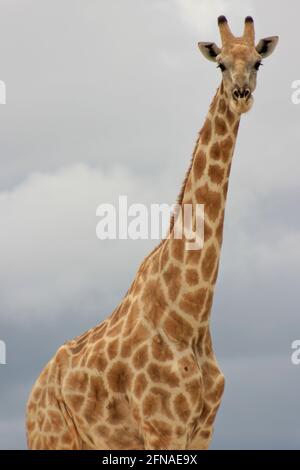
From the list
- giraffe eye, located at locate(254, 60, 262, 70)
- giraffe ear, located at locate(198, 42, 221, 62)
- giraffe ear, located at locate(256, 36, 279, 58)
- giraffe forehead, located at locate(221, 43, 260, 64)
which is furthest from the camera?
giraffe ear, located at locate(256, 36, 279, 58)

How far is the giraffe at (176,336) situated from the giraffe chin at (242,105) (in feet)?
0.04

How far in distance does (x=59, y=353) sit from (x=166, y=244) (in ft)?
8.01

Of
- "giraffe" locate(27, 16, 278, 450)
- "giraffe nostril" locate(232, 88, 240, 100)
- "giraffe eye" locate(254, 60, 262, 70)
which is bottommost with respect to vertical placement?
"giraffe" locate(27, 16, 278, 450)

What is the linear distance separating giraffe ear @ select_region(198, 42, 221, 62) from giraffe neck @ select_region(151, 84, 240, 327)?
48cm

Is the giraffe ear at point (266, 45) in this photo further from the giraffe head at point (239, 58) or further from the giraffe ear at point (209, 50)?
the giraffe ear at point (209, 50)

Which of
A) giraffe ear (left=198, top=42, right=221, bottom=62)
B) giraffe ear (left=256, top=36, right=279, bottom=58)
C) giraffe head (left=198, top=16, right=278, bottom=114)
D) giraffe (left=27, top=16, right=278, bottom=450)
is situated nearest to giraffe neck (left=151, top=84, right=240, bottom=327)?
giraffe (left=27, top=16, right=278, bottom=450)

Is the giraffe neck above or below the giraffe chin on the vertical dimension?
below

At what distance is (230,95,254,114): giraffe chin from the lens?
50.0ft

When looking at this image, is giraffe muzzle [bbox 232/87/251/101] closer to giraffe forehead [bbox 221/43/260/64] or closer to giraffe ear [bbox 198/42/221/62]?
giraffe forehead [bbox 221/43/260/64]

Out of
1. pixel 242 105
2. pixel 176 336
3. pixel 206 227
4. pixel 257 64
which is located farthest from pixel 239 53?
pixel 176 336

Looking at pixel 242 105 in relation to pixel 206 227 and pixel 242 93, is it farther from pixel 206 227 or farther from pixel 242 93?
pixel 206 227

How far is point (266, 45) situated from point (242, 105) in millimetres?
1451

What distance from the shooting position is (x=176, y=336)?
15656 millimetres
